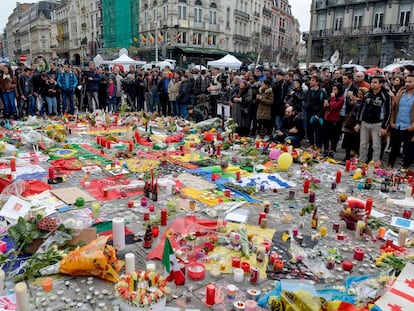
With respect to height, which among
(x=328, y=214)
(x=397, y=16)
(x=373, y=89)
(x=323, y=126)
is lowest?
(x=328, y=214)

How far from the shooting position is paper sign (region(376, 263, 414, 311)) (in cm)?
286

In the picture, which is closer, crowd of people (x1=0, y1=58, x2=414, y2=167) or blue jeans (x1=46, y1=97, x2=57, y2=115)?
crowd of people (x1=0, y1=58, x2=414, y2=167)

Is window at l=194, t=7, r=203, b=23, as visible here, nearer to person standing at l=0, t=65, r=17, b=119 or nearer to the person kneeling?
person standing at l=0, t=65, r=17, b=119

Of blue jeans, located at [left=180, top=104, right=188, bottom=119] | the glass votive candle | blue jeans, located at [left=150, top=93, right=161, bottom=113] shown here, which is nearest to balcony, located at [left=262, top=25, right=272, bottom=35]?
blue jeans, located at [left=150, top=93, right=161, bottom=113]

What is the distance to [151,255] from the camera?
12.6 ft

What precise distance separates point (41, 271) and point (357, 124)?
275 inches

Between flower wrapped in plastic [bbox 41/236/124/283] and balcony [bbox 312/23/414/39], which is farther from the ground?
balcony [bbox 312/23/414/39]

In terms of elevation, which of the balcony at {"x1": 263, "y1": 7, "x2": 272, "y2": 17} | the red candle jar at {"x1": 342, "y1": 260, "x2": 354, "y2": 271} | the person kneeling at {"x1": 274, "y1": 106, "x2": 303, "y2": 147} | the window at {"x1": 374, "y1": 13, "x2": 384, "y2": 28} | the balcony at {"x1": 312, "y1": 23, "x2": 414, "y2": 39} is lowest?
the red candle jar at {"x1": 342, "y1": 260, "x2": 354, "y2": 271}

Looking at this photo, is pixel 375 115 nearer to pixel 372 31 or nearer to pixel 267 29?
pixel 372 31

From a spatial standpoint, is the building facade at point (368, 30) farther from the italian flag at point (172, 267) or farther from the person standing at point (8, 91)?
the italian flag at point (172, 267)

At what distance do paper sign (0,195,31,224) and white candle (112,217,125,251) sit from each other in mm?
1317

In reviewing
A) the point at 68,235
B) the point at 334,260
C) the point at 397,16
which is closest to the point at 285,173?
the point at 334,260

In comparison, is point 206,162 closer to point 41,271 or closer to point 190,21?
point 41,271

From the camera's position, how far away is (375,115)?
7336 mm
